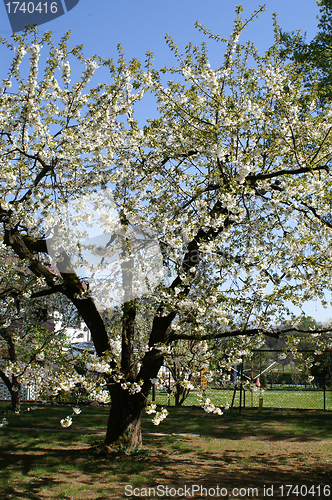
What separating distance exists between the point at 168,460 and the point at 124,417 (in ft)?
3.66

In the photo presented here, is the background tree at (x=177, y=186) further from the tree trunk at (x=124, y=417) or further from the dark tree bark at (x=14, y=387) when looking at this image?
the dark tree bark at (x=14, y=387)

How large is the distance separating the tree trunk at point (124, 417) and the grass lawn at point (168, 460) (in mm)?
313

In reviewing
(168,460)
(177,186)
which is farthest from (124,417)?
(177,186)

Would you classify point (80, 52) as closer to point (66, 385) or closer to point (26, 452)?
point (66, 385)

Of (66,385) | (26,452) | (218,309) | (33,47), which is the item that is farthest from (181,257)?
(26,452)

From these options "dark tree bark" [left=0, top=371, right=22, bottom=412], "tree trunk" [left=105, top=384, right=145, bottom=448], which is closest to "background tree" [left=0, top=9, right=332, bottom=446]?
"tree trunk" [left=105, top=384, right=145, bottom=448]

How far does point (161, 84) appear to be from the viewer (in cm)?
729

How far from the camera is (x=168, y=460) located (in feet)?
24.7

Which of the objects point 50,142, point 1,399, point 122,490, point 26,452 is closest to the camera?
point 122,490

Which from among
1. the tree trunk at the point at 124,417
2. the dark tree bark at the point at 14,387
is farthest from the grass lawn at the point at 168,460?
the dark tree bark at the point at 14,387

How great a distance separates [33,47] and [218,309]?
5403 mm

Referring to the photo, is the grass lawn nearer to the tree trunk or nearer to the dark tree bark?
the tree trunk

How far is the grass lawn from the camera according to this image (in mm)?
5902

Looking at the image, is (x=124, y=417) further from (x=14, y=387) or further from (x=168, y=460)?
(x=14, y=387)
